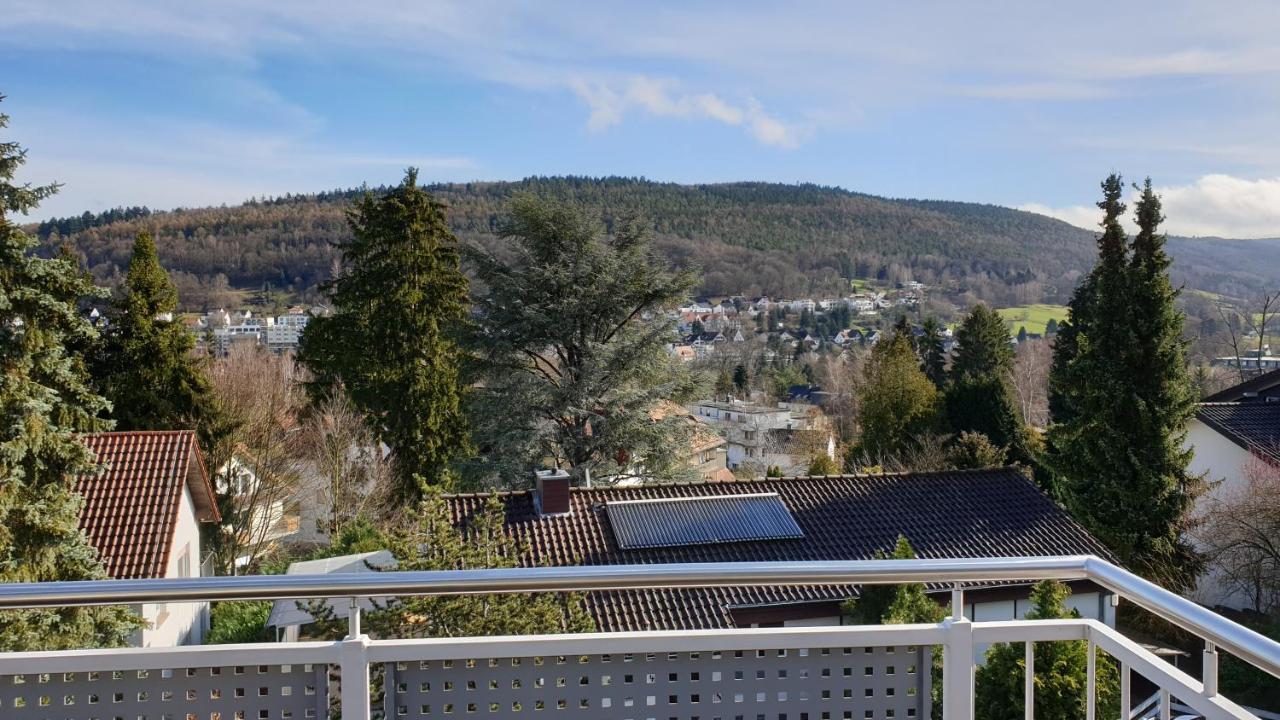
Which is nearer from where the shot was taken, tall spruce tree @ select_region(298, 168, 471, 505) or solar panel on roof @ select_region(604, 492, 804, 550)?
solar panel on roof @ select_region(604, 492, 804, 550)

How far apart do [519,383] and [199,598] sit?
62.2 ft

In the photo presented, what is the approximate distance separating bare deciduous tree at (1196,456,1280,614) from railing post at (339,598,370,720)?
16.3 m

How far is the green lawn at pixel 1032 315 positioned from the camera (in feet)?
222

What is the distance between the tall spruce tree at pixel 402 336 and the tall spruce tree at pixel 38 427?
37.9 ft

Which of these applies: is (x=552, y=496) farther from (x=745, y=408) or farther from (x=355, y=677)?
(x=745, y=408)

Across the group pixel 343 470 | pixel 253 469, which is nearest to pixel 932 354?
pixel 343 470

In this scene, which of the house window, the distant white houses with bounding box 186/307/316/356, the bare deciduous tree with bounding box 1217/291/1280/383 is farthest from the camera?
the bare deciduous tree with bounding box 1217/291/1280/383

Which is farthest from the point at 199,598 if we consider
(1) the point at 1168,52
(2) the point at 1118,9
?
(1) the point at 1168,52

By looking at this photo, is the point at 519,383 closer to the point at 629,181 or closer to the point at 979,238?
the point at 629,181

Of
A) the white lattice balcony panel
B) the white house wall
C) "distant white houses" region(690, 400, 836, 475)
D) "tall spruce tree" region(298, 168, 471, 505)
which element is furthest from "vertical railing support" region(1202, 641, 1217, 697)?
"distant white houses" region(690, 400, 836, 475)

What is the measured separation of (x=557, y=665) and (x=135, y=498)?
1364 cm

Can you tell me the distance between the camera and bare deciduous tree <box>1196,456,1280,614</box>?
1503 cm

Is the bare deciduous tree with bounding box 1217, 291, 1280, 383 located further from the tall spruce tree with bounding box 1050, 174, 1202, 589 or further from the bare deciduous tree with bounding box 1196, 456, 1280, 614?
the bare deciduous tree with bounding box 1196, 456, 1280, 614

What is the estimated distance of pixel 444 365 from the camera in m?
24.5
